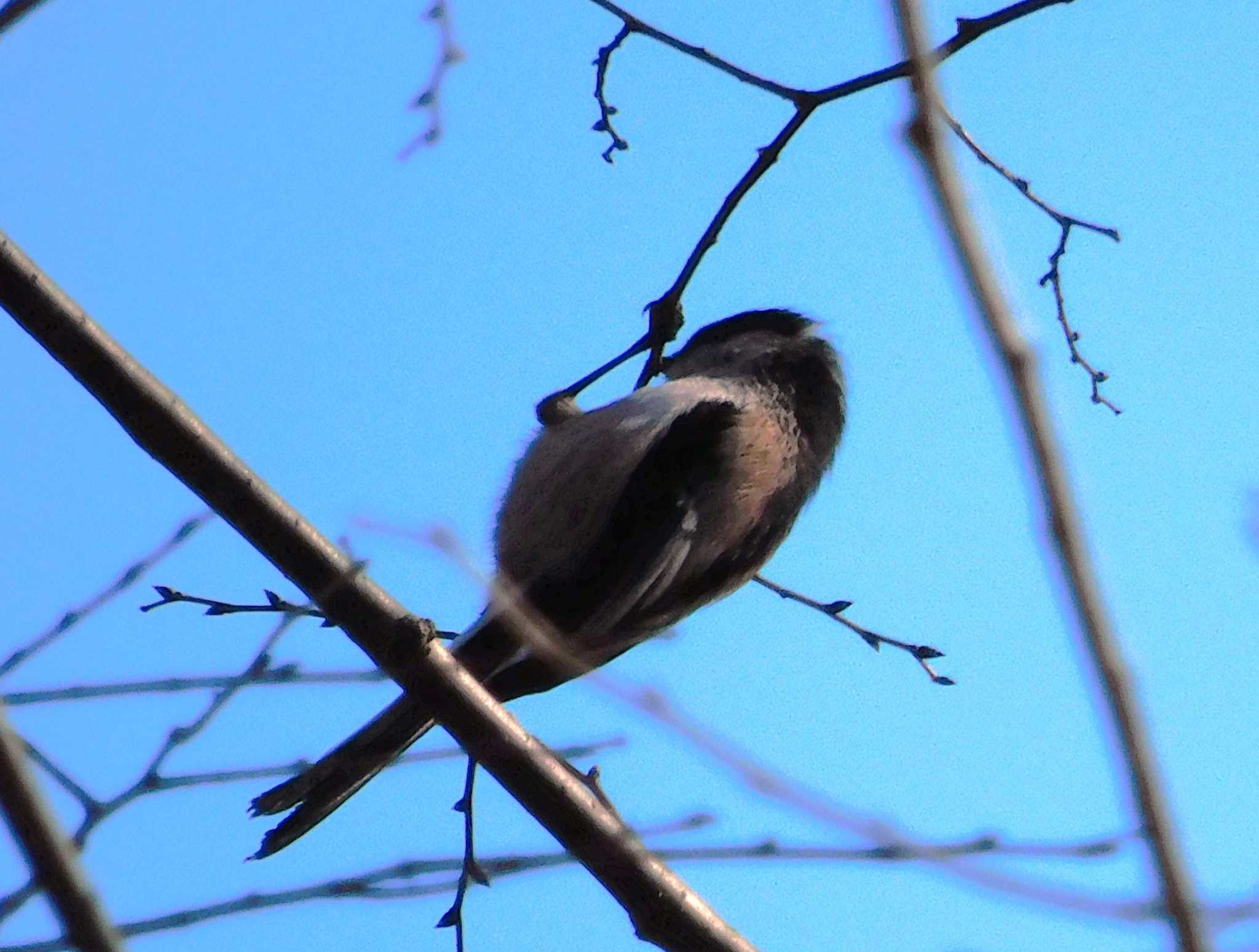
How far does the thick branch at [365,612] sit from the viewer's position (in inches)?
83.4

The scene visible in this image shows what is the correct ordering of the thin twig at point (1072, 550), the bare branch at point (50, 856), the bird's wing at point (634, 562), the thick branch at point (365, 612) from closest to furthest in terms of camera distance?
the thin twig at point (1072, 550) < the bare branch at point (50, 856) < the thick branch at point (365, 612) < the bird's wing at point (634, 562)

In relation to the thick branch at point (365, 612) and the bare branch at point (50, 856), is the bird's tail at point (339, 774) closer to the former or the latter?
the thick branch at point (365, 612)

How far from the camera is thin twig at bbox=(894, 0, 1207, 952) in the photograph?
0.77 m

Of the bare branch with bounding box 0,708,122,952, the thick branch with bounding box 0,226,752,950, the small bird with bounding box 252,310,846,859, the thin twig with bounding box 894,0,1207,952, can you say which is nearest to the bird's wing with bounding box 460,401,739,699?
the small bird with bounding box 252,310,846,859

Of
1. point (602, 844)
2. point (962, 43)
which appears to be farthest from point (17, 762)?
point (962, 43)

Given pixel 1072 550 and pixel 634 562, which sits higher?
pixel 634 562

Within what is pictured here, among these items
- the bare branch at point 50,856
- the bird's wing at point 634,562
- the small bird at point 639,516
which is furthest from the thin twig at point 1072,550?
the bird's wing at point 634,562

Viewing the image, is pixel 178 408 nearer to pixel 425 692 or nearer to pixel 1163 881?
pixel 425 692

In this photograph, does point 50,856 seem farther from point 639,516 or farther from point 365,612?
point 639,516

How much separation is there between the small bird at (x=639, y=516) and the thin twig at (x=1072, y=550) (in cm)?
234

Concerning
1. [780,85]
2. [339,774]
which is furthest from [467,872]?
[780,85]

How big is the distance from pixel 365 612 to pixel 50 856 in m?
1.27

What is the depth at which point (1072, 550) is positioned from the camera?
773 millimetres

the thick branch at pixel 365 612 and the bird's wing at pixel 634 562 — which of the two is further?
the bird's wing at pixel 634 562
